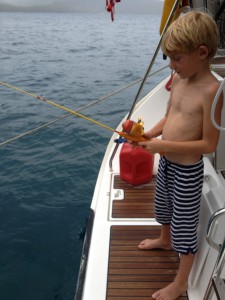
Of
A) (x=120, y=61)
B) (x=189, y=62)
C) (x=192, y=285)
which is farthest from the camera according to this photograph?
(x=120, y=61)

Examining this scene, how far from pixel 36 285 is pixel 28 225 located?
0.97 metres

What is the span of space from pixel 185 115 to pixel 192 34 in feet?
1.15

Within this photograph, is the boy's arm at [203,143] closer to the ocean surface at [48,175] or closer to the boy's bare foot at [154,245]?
the boy's bare foot at [154,245]

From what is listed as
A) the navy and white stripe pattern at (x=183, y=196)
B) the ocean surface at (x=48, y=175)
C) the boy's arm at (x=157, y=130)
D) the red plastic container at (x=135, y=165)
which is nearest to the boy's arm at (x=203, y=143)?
the navy and white stripe pattern at (x=183, y=196)

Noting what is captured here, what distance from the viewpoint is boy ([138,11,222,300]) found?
1.32 m

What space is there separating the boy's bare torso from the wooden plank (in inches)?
30.8

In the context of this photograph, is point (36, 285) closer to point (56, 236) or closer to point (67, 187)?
point (56, 236)

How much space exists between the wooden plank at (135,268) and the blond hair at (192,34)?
1.30m

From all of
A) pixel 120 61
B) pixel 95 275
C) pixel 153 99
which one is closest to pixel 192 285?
pixel 95 275

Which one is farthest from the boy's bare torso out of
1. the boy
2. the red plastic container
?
the red plastic container

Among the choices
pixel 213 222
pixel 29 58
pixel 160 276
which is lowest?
pixel 29 58

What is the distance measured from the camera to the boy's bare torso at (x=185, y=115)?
1410mm

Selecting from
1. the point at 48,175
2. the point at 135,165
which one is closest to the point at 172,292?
the point at 135,165

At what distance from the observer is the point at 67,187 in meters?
4.85
